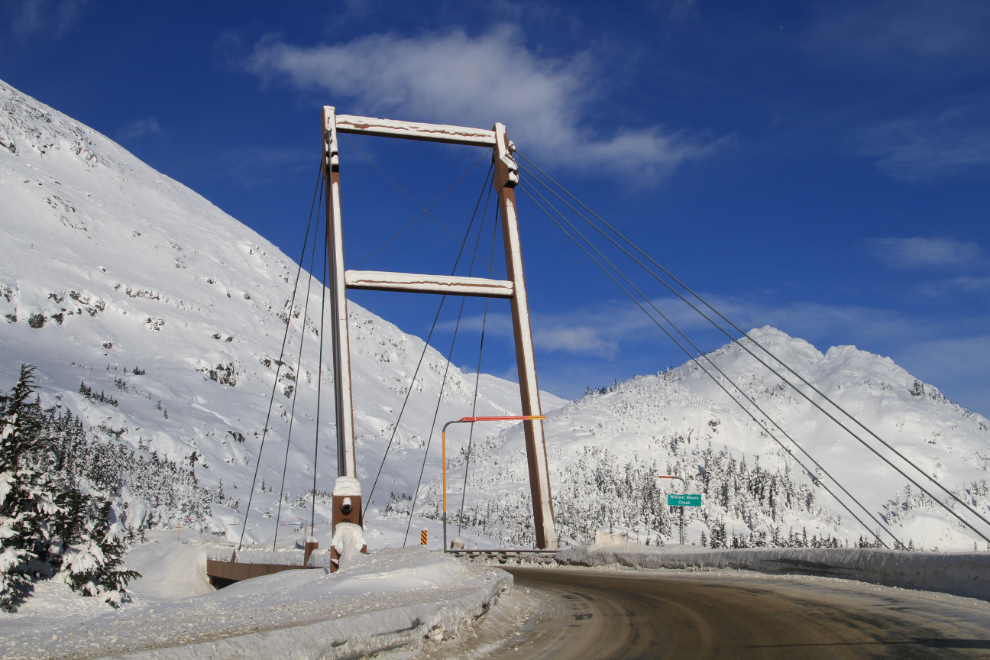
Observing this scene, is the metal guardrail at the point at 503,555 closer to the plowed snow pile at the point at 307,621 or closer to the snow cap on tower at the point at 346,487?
the snow cap on tower at the point at 346,487

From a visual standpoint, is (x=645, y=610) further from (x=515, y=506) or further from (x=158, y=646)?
(x=515, y=506)

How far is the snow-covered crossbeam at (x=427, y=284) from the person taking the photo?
19625 millimetres

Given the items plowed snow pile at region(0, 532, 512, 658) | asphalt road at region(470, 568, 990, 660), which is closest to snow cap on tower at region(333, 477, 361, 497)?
plowed snow pile at region(0, 532, 512, 658)

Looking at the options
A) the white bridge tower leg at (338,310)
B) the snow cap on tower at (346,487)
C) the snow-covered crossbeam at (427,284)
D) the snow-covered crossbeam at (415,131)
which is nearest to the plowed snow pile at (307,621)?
the snow cap on tower at (346,487)

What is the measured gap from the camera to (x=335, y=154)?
2100 centimetres

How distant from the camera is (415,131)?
2222 centimetres

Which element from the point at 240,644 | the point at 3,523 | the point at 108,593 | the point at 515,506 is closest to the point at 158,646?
the point at 240,644

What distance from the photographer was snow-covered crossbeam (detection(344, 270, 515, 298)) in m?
19.6

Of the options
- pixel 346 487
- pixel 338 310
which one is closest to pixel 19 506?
pixel 338 310

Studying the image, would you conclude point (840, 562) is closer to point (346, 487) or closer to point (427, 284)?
point (346, 487)

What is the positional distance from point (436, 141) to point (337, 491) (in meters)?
11.9

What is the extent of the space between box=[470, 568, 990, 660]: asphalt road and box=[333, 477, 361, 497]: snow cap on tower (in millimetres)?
4599

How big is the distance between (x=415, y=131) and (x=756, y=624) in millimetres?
17464

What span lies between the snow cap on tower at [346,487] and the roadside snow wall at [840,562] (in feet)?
32.0
